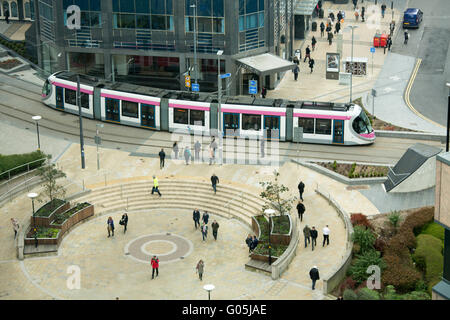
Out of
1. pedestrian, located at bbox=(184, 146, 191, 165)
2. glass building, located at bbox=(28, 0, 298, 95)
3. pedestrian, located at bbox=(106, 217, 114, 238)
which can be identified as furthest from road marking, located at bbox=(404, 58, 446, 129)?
pedestrian, located at bbox=(106, 217, 114, 238)

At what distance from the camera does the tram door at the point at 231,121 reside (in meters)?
60.5

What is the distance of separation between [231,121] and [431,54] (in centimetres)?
2925

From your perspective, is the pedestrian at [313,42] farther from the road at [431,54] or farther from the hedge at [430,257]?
the hedge at [430,257]

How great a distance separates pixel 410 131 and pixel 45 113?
28.7 metres

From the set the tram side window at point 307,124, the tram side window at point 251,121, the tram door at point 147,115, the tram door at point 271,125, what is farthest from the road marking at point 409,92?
the tram door at point 147,115

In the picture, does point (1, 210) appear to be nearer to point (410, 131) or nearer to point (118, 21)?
point (118, 21)

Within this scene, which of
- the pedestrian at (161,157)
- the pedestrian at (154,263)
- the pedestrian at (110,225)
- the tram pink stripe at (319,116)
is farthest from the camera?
the tram pink stripe at (319,116)

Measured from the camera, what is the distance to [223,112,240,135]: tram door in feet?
199

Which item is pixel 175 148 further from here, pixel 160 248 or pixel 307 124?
pixel 160 248

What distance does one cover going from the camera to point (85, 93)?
65.3m

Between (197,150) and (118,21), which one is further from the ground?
(118,21)

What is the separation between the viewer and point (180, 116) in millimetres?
61938

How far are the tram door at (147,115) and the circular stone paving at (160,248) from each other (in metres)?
15.1

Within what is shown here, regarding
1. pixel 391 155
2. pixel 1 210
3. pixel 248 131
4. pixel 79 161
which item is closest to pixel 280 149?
pixel 248 131
